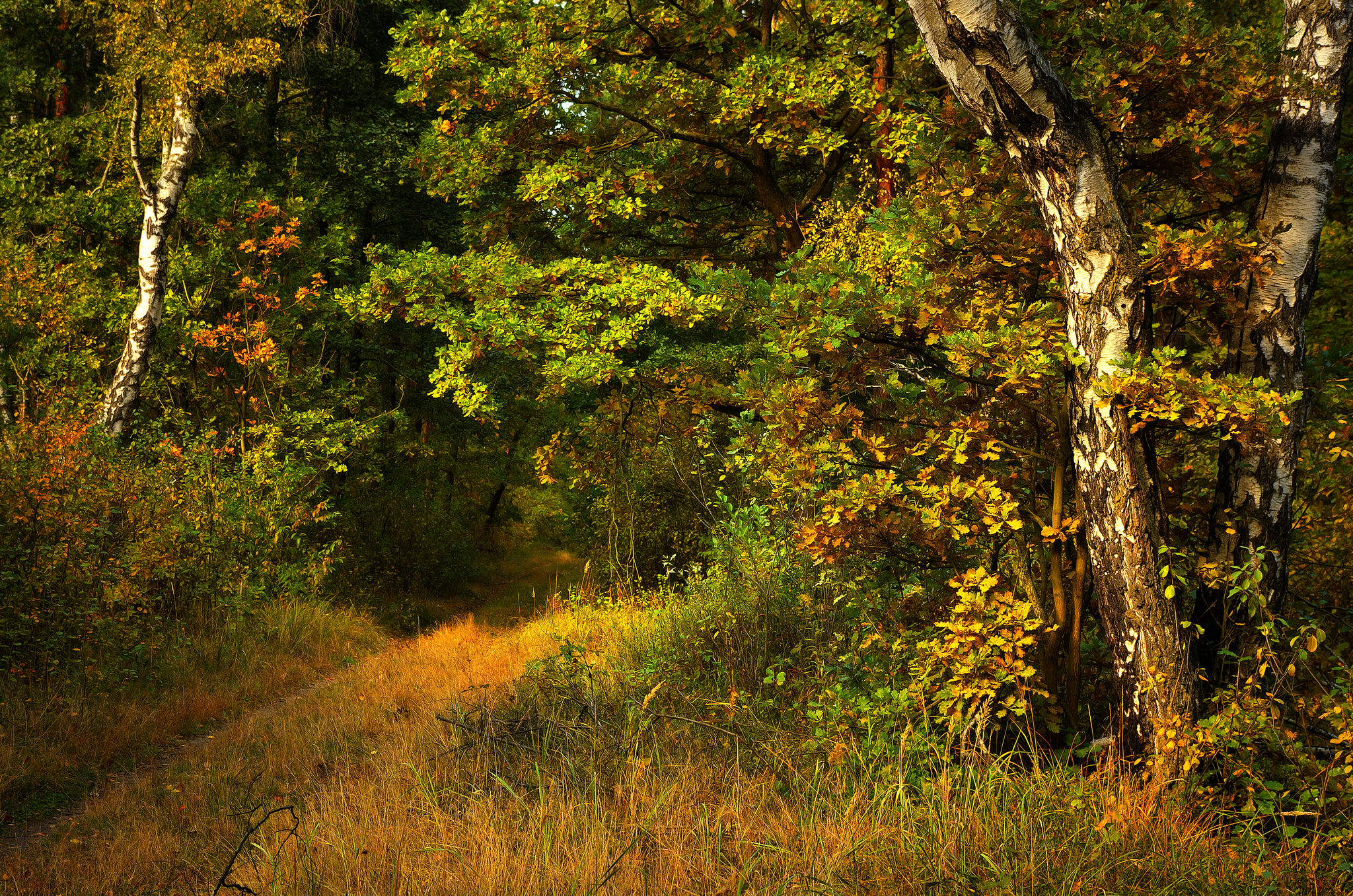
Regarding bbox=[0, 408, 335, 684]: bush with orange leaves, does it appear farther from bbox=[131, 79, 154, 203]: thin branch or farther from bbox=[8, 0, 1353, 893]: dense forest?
bbox=[131, 79, 154, 203]: thin branch

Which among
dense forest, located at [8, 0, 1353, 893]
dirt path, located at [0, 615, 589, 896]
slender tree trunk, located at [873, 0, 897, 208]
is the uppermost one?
slender tree trunk, located at [873, 0, 897, 208]

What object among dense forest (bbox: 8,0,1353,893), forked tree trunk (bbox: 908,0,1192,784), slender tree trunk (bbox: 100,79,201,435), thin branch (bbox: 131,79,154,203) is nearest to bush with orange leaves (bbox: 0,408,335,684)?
dense forest (bbox: 8,0,1353,893)

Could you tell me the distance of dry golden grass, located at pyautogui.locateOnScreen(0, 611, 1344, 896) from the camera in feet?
10.3

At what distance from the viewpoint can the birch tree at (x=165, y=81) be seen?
1105 cm

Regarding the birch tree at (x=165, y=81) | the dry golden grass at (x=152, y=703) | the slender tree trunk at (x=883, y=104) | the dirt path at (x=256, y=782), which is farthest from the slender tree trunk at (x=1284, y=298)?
the birch tree at (x=165, y=81)

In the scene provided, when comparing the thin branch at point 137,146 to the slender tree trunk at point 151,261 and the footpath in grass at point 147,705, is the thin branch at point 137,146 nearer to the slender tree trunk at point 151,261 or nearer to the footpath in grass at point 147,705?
the slender tree trunk at point 151,261

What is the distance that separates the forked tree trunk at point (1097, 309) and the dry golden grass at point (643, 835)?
547 millimetres

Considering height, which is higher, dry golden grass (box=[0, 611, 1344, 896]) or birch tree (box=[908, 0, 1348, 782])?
birch tree (box=[908, 0, 1348, 782])

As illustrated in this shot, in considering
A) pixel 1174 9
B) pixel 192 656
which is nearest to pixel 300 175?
pixel 192 656

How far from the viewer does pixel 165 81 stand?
11.2 meters

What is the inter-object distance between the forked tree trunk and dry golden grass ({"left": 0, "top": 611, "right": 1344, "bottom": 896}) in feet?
1.79

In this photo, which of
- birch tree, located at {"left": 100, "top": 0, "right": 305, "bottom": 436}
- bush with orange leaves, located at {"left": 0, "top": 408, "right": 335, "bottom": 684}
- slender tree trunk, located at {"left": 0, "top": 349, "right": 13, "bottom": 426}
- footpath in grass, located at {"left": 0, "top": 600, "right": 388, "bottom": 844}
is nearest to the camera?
footpath in grass, located at {"left": 0, "top": 600, "right": 388, "bottom": 844}

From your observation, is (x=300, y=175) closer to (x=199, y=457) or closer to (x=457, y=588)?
(x=199, y=457)

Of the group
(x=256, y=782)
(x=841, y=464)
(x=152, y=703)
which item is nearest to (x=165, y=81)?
(x=152, y=703)
